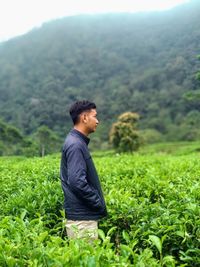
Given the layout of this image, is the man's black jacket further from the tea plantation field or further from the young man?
the tea plantation field

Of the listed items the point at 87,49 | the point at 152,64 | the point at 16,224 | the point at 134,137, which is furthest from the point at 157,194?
the point at 87,49

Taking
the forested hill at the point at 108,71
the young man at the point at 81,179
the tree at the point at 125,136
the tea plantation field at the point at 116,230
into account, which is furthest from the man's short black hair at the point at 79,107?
the tree at the point at 125,136

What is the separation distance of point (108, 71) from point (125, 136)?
228 feet

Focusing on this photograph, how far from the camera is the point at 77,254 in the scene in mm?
2457

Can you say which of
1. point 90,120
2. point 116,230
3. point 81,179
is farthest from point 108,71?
point 81,179

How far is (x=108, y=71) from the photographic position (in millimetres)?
106188

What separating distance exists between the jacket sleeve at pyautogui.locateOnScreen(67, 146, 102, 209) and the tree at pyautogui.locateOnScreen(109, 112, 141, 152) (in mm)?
34115

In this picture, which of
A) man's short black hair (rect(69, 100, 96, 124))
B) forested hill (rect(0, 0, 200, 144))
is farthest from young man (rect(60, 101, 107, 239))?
forested hill (rect(0, 0, 200, 144))

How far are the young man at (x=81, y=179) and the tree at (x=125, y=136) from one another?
3392 cm

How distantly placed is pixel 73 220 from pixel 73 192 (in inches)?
11.0

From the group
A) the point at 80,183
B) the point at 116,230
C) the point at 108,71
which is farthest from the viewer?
the point at 108,71

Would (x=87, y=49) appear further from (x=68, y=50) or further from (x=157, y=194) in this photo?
(x=157, y=194)

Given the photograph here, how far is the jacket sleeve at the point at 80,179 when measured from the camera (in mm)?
3793

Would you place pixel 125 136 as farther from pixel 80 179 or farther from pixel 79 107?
pixel 80 179
